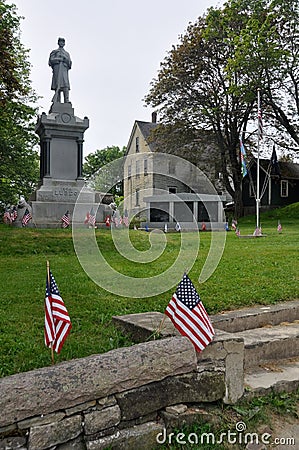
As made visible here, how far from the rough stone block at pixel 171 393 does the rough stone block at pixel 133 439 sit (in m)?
0.09

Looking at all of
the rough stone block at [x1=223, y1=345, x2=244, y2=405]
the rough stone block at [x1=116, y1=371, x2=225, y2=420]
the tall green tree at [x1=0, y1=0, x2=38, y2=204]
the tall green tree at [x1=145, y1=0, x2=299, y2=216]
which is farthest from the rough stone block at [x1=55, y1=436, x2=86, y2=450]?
the tall green tree at [x1=145, y1=0, x2=299, y2=216]

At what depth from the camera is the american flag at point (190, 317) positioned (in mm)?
3451

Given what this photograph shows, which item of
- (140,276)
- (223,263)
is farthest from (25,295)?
(223,263)

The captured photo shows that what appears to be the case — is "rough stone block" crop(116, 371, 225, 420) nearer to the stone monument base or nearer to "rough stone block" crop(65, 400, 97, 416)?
"rough stone block" crop(65, 400, 97, 416)

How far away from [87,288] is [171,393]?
297 centimetres

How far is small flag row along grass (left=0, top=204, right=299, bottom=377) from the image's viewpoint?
3.79 meters

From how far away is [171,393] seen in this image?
324 centimetres

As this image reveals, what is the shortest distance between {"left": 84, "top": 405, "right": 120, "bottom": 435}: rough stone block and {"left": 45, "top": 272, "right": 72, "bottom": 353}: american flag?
1.95ft

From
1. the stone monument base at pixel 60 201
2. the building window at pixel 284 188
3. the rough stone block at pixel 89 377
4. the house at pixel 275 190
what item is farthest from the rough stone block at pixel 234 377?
the building window at pixel 284 188

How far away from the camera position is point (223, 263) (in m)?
8.56

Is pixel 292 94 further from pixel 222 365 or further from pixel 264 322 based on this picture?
pixel 222 365

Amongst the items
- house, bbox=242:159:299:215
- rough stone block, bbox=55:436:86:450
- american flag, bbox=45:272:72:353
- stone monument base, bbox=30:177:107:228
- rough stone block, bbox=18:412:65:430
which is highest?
house, bbox=242:159:299:215

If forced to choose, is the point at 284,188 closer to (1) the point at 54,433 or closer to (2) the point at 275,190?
(2) the point at 275,190

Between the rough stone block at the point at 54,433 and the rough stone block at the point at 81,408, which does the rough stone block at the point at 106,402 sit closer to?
the rough stone block at the point at 81,408
